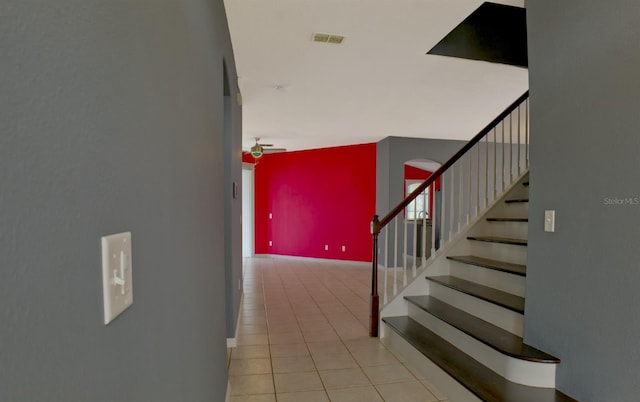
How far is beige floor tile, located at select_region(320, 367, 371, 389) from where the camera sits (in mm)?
2324

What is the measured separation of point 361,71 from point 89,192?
10.2 feet

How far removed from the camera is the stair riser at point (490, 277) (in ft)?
8.01

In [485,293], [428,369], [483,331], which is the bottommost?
[428,369]

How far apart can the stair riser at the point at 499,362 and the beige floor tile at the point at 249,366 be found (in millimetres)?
1384

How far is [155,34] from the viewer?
2.38 feet

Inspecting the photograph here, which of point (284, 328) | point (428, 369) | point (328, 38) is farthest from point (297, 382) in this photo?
point (328, 38)

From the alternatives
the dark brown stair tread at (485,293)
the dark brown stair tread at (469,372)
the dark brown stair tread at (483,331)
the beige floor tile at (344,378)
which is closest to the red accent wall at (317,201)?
the dark brown stair tread at (485,293)

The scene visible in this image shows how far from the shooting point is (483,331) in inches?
88.2

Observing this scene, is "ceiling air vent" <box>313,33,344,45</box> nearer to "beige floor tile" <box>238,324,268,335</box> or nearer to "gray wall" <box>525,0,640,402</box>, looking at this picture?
"gray wall" <box>525,0,640,402</box>

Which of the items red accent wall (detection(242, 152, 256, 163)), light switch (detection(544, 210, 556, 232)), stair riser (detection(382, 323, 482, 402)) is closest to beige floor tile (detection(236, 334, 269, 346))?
stair riser (detection(382, 323, 482, 402))

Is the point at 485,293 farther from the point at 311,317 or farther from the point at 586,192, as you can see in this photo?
the point at 311,317

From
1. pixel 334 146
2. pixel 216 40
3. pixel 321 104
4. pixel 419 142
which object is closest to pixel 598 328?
pixel 216 40

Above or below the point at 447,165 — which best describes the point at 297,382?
below

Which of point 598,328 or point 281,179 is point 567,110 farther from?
point 281,179
